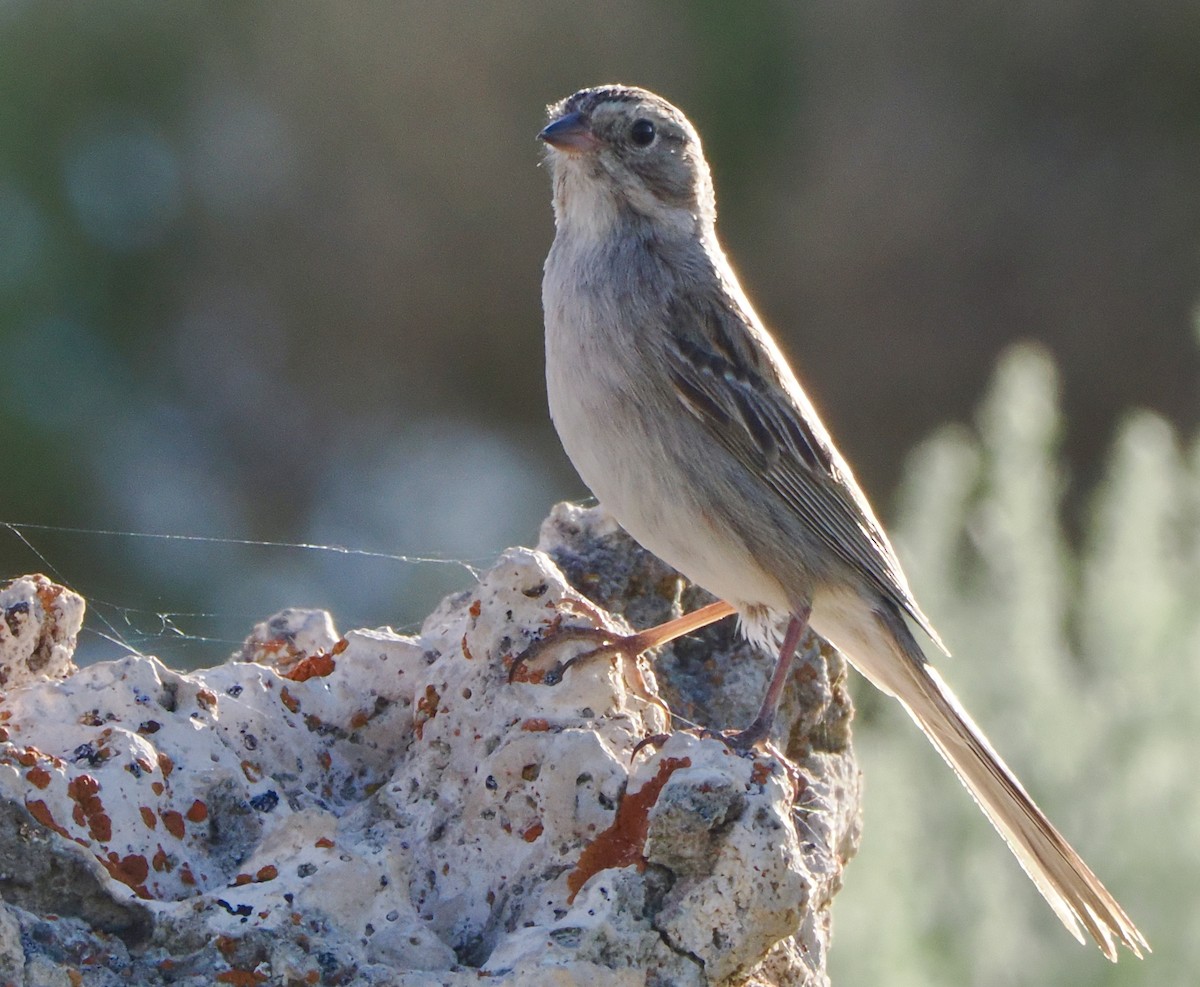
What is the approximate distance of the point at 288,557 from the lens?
357 inches

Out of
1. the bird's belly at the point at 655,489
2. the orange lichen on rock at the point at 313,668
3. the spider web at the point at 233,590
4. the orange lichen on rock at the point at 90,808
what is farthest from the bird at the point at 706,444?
the spider web at the point at 233,590

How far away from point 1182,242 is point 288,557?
6.82 meters

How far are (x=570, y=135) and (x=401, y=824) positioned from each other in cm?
188

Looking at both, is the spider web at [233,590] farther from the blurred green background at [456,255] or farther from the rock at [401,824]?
the rock at [401,824]

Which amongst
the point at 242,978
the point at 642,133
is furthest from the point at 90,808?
the point at 642,133

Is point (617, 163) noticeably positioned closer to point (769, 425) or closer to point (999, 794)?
point (769, 425)

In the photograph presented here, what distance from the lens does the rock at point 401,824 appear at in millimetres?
2453

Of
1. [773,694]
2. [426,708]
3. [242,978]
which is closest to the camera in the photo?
[242,978]

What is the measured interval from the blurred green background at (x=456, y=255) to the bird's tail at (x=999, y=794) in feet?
5.87

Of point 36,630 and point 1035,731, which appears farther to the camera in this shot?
point 1035,731

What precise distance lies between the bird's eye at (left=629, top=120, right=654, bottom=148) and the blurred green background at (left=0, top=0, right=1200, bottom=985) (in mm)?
2011

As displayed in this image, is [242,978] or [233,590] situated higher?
[242,978]

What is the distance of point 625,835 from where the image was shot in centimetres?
267

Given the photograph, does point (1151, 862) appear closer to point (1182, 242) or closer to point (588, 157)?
point (588, 157)
